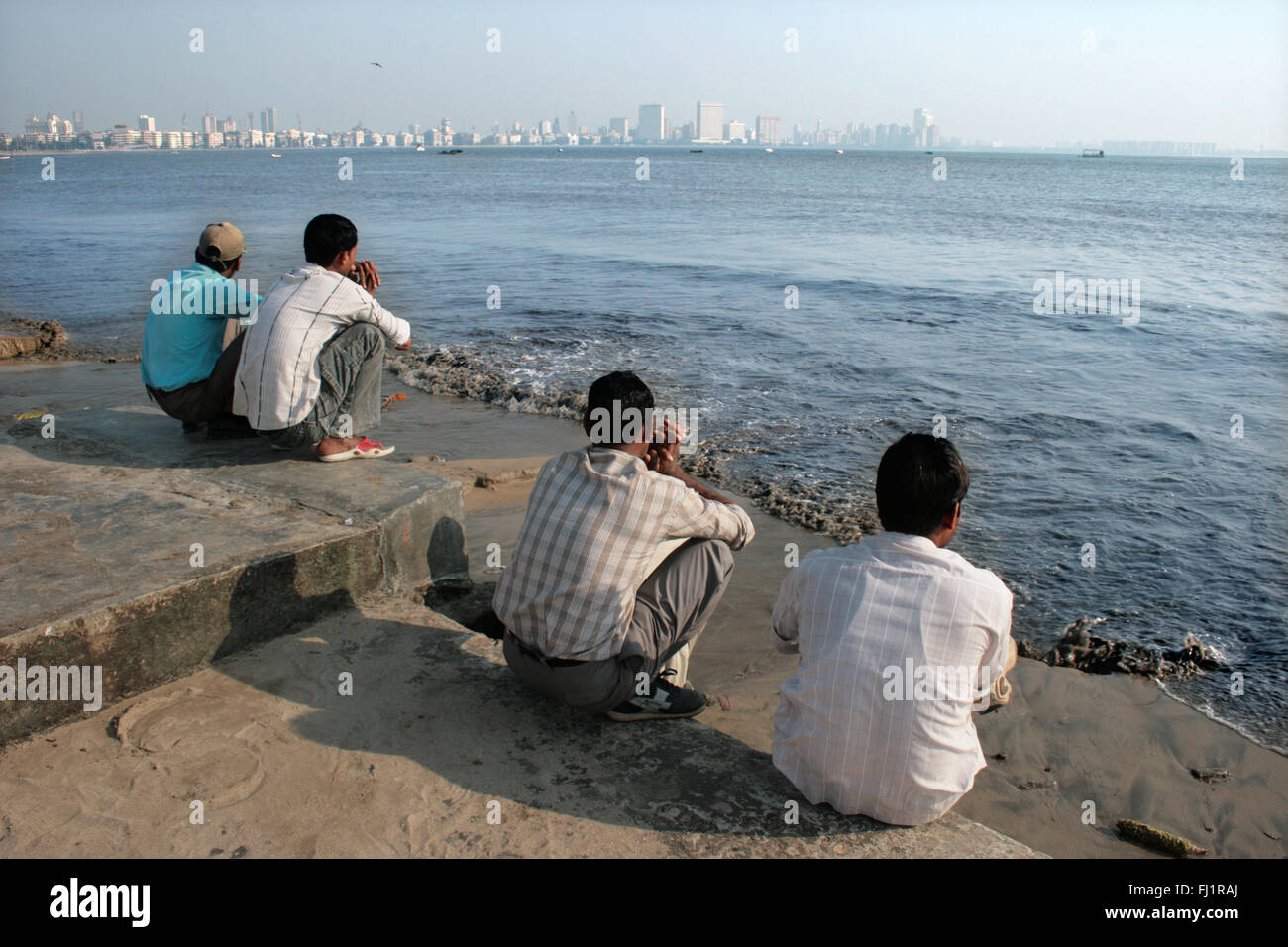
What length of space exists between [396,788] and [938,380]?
26.6 feet

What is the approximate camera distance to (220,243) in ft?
14.1

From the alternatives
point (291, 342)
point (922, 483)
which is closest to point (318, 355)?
point (291, 342)

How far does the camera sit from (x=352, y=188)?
4622 centimetres

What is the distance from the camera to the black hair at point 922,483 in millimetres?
2244

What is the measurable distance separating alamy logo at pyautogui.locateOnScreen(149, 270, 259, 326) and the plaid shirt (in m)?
2.33

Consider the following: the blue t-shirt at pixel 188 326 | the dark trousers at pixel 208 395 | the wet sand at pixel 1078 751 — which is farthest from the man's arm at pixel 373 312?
the wet sand at pixel 1078 751

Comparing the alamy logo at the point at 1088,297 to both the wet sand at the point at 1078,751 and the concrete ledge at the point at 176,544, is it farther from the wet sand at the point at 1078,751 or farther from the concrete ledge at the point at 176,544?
the concrete ledge at the point at 176,544

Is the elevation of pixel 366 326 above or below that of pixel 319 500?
above

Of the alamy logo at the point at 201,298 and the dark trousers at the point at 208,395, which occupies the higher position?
the alamy logo at the point at 201,298

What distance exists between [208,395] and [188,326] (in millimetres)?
352
